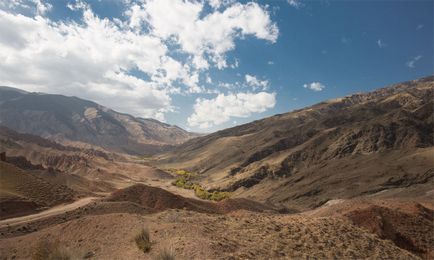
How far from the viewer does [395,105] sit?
134250mm

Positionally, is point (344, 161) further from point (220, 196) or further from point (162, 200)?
point (162, 200)

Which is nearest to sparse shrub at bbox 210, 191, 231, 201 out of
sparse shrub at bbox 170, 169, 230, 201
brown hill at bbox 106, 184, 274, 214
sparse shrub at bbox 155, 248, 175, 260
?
sparse shrub at bbox 170, 169, 230, 201

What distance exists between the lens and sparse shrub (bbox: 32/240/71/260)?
45.8 feet


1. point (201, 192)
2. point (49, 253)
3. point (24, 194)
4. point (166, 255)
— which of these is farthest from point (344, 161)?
point (166, 255)

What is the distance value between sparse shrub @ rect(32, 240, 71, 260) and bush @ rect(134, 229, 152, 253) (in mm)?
2791

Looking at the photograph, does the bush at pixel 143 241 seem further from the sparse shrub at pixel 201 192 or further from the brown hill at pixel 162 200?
the sparse shrub at pixel 201 192

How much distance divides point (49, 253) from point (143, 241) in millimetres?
4176

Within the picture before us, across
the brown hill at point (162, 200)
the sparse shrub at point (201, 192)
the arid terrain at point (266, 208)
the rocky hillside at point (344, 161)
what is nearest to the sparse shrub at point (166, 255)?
the arid terrain at point (266, 208)

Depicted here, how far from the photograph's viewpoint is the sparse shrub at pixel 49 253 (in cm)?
1395

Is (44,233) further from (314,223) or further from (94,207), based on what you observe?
(314,223)

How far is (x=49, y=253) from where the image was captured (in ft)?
50.5

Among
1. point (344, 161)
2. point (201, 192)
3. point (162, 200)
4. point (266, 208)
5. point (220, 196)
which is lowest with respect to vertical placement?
point (266, 208)

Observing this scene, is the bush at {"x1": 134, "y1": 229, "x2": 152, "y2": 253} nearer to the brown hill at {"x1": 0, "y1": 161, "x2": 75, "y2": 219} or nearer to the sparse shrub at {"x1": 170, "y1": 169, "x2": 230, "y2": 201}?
the brown hill at {"x1": 0, "y1": 161, "x2": 75, "y2": 219}

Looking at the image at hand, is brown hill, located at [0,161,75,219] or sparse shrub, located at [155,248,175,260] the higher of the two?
brown hill, located at [0,161,75,219]
